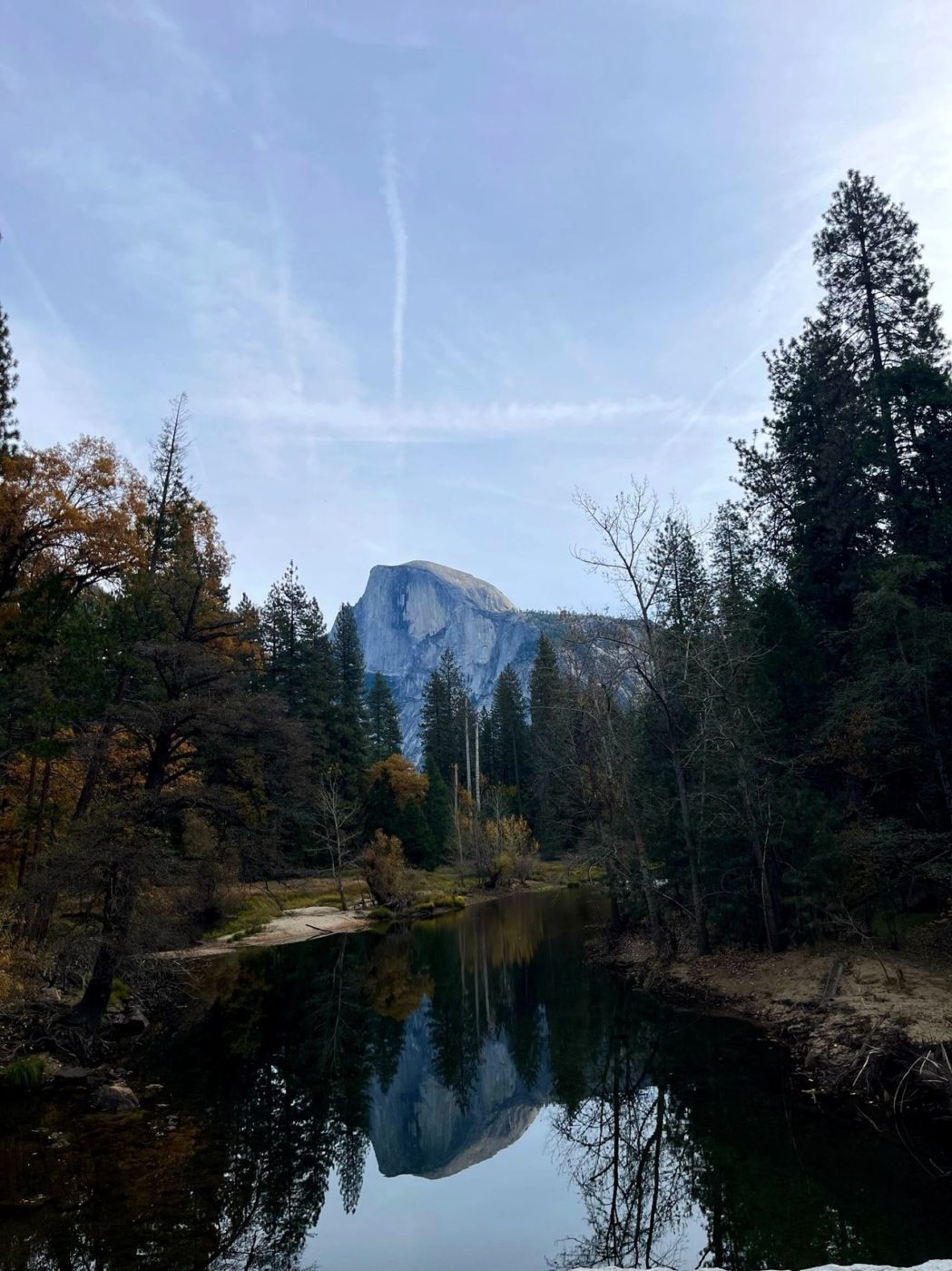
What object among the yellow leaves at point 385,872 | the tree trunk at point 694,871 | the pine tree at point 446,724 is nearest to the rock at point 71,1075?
the tree trunk at point 694,871

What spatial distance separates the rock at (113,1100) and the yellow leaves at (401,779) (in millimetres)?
40741

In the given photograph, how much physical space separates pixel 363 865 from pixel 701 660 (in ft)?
92.8

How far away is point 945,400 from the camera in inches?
749

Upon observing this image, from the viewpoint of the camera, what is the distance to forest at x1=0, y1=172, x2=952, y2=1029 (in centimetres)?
1667

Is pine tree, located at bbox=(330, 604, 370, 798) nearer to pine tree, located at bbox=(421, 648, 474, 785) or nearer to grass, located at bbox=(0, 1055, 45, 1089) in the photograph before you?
pine tree, located at bbox=(421, 648, 474, 785)

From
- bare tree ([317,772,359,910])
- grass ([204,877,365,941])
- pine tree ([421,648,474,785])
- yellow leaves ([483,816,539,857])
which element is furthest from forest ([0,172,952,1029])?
pine tree ([421,648,474,785])

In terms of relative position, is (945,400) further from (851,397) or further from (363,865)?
(363,865)

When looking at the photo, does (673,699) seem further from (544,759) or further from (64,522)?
(544,759)

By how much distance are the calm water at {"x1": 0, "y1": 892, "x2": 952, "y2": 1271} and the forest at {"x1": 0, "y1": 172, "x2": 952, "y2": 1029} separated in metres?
4.23

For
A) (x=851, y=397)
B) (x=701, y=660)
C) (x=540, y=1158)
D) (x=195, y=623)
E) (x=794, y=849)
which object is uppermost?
(x=851, y=397)

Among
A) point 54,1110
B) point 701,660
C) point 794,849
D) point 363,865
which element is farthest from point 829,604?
point 363,865

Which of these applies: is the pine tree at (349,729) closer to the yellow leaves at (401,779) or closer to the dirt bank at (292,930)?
the yellow leaves at (401,779)

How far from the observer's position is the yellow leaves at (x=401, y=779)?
53500 mm

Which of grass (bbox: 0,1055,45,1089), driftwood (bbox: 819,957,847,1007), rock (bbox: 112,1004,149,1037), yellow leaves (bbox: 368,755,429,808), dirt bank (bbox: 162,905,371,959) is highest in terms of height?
yellow leaves (bbox: 368,755,429,808)
